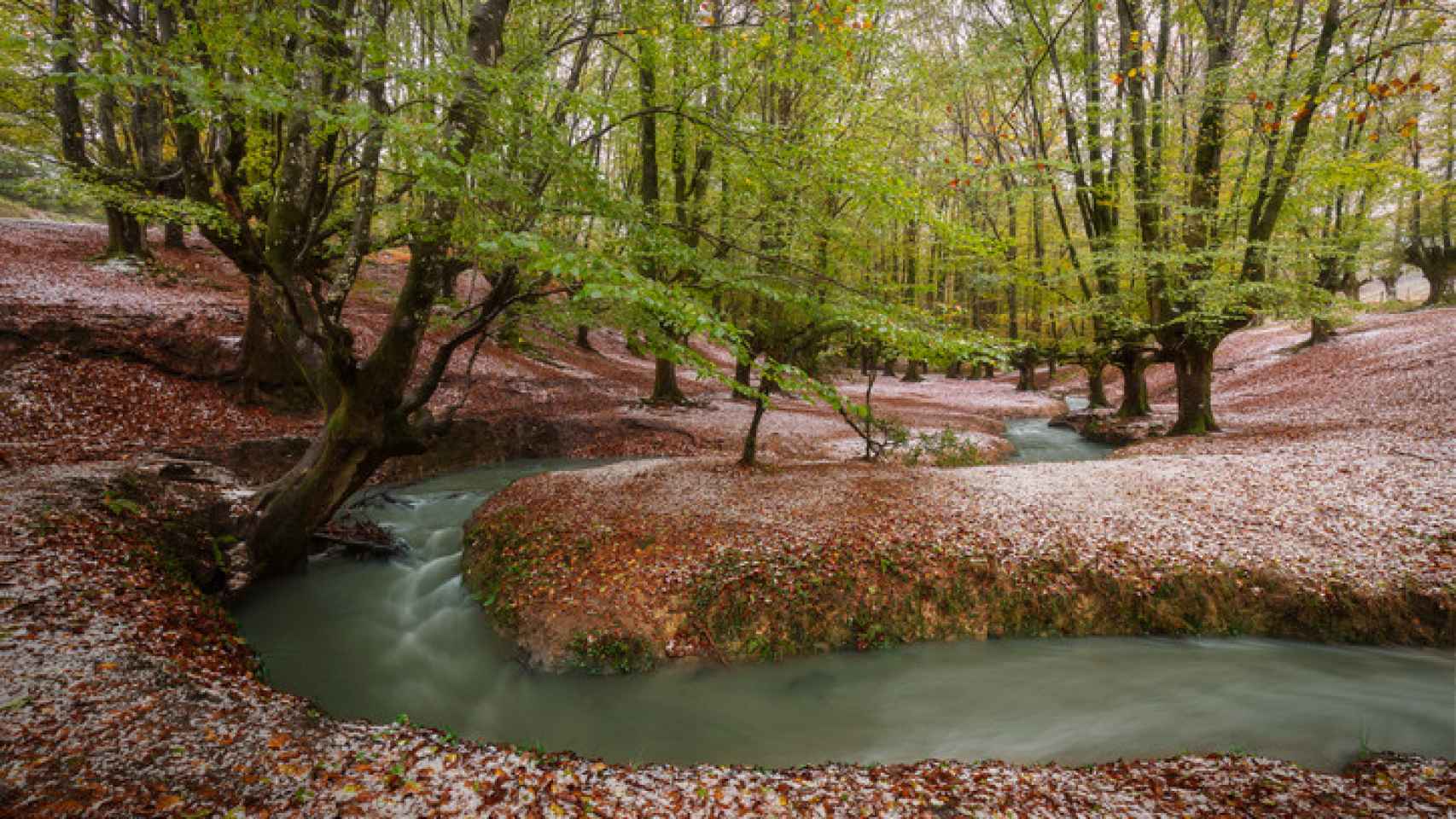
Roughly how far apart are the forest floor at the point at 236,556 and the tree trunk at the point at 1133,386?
3.26 m

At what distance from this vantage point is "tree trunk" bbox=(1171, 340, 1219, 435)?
1431cm

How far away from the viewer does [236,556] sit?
7.56m

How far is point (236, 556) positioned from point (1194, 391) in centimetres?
2082

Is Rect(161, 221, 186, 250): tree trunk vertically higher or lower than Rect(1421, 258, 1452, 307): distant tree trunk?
higher

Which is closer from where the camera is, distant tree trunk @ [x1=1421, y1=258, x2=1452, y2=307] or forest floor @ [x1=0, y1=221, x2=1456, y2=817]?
forest floor @ [x1=0, y1=221, x2=1456, y2=817]

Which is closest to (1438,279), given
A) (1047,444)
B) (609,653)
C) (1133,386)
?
(1133,386)

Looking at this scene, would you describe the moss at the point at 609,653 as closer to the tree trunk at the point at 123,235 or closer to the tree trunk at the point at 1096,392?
the tree trunk at the point at 123,235

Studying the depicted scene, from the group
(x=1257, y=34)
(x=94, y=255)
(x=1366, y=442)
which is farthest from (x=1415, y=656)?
(x=94, y=255)

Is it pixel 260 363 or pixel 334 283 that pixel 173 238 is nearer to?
pixel 260 363

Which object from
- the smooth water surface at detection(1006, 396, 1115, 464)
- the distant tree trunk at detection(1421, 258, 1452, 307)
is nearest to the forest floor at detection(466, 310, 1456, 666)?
the smooth water surface at detection(1006, 396, 1115, 464)

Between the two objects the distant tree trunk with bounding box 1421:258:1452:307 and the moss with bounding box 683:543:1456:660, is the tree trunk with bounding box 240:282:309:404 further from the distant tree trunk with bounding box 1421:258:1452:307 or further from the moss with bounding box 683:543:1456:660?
the distant tree trunk with bounding box 1421:258:1452:307

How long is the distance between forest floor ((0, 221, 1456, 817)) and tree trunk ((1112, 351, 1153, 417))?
10.7 feet

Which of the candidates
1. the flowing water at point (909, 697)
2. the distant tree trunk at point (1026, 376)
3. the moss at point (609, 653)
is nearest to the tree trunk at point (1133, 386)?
the distant tree trunk at point (1026, 376)

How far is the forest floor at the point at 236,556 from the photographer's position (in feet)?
11.9
